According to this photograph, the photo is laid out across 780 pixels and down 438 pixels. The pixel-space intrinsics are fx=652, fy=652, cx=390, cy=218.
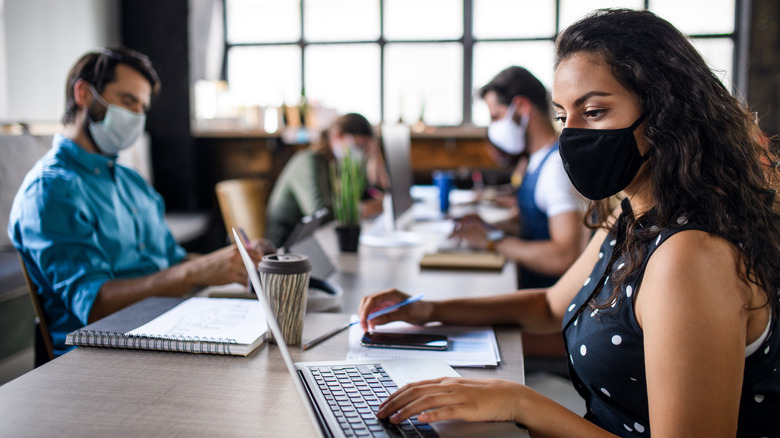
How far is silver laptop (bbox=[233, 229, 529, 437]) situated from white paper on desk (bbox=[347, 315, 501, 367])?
2.1 inches

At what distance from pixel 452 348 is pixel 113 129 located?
1.30 m

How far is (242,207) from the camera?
3109 mm

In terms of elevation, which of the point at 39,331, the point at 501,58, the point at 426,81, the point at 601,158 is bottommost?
the point at 39,331

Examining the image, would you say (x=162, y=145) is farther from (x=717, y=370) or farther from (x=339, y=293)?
(x=717, y=370)

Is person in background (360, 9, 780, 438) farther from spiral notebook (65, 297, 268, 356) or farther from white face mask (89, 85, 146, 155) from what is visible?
white face mask (89, 85, 146, 155)

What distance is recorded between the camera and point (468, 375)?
102cm

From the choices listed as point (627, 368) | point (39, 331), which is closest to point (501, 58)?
point (39, 331)

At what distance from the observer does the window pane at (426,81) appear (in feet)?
18.7

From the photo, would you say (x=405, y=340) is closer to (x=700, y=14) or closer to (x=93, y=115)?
(x=93, y=115)

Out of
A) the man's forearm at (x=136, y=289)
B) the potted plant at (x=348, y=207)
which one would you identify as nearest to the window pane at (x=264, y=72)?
the potted plant at (x=348, y=207)

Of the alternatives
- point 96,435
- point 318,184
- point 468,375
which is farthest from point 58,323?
point 318,184

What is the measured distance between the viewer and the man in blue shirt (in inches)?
61.4

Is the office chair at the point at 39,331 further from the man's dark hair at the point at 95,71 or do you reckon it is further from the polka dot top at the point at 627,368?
the polka dot top at the point at 627,368

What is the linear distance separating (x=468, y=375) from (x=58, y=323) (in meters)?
1.14
